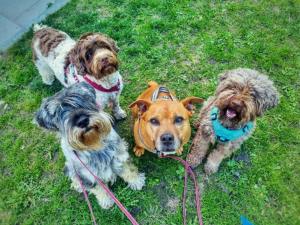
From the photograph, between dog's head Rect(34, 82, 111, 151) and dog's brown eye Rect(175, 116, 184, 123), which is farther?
dog's brown eye Rect(175, 116, 184, 123)

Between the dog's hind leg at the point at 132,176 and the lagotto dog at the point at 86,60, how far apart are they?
1.49 meters

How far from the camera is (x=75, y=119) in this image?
288cm

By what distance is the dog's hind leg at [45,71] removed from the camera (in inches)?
219

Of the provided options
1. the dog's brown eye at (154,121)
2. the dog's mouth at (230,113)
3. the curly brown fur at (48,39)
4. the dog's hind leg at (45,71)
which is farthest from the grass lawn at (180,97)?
the dog's mouth at (230,113)

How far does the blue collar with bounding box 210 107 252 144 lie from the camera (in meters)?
3.87

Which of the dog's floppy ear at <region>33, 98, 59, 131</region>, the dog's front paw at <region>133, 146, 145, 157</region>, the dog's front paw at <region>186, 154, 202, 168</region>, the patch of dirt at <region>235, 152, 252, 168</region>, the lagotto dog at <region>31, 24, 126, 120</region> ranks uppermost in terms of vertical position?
the dog's floppy ear at <region>33, 98, 59, 131</region>

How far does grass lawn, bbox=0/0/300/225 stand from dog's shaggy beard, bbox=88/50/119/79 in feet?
5.58

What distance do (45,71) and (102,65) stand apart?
2.56m

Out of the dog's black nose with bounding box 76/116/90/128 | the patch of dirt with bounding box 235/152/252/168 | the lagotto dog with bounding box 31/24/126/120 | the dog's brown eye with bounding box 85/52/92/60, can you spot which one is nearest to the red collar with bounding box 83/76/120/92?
the lagotto dog with bounding box 31/24/126/120

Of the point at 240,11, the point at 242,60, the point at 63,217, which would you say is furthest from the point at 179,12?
the point at 63,217

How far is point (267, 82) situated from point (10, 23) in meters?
8.14

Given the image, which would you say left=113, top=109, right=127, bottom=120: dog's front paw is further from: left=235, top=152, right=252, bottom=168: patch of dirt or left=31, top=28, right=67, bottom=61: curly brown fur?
left=235, top=152, right=252, bottom=168: patch of dirt

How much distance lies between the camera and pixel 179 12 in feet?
22.8

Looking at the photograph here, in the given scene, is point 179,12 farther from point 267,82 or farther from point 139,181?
point 139,181
